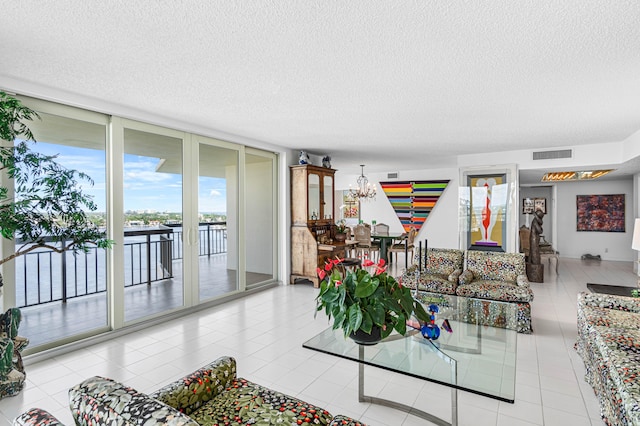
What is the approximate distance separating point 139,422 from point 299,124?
366cm

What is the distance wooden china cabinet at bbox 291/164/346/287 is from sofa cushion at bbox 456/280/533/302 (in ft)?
7.89

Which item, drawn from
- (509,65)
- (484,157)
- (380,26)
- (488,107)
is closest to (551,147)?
(484,157)

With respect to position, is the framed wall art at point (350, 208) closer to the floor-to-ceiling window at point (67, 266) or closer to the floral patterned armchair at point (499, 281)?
the floral patterned armchair at point (499, 281)

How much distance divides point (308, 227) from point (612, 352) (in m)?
4.40

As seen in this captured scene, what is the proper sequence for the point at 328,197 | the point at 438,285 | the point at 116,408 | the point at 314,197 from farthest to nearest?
1. the point at 328,197
2. the point at 314,197
3. the point at 438,285
4. the point at 116,408

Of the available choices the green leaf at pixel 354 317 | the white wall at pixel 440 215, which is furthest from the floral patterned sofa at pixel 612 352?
the white wall at pixel 440 215

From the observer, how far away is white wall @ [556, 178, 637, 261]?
8289 millimetres

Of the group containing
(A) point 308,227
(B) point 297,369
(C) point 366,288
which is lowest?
(B) point 297,369

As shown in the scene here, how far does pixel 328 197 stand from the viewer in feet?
21.4

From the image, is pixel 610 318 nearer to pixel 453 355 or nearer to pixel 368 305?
pixel 453 355

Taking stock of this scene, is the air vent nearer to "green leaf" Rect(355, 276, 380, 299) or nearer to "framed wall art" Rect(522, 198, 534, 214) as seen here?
"framed wall art" Rect(522, 198, 534, 214)

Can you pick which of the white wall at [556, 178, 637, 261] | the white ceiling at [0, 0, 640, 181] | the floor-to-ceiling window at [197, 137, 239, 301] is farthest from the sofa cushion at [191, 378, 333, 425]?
the white wall at [556, 178, 637, 261]

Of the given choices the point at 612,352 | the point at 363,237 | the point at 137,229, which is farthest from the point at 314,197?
the point at 612,352

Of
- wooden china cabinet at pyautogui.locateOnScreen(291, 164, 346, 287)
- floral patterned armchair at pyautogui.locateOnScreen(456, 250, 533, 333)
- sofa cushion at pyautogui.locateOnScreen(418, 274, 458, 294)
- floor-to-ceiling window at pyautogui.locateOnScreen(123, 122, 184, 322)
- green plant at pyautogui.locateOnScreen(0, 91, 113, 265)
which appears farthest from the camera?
wooden china cabinet at pyautogui.locateOnScreen(291, 164, 346, 287)
